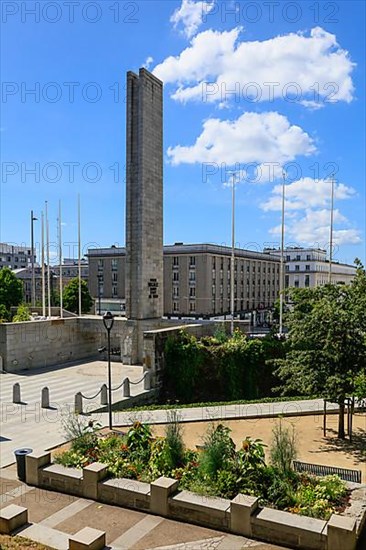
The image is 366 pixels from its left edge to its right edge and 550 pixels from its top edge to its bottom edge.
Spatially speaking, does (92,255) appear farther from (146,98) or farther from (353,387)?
(353,387)

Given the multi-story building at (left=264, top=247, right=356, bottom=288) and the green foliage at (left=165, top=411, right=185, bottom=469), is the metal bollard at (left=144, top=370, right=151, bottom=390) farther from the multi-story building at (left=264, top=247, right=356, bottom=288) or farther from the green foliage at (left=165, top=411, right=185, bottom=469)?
the multi-story building at (left=264, top=247, right=356, bottom=288)

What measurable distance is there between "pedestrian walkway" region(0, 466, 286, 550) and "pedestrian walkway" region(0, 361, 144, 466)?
2.73 meters

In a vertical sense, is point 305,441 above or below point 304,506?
below

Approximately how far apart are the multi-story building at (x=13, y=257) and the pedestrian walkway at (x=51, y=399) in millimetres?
82223

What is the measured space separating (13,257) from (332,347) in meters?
100

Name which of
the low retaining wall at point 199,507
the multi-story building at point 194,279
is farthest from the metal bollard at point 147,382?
the multi-story building at point 194,279

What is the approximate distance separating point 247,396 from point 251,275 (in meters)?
50.1

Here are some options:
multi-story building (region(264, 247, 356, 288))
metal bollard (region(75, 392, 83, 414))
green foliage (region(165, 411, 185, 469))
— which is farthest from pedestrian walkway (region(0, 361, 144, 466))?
multi-story building (region(264, 247, 356, 288))

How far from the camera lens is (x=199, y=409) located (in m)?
15.2

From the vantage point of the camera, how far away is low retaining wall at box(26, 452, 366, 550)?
6.23 metres

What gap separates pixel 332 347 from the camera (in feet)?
36.4

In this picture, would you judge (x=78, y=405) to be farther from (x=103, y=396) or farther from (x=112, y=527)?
(x=112, y=527)

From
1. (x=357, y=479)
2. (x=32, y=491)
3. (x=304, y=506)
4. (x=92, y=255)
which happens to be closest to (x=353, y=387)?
(x=357, y=479)

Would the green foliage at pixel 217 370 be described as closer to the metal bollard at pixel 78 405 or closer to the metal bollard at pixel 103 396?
the metal bollard at pixel 103 396
